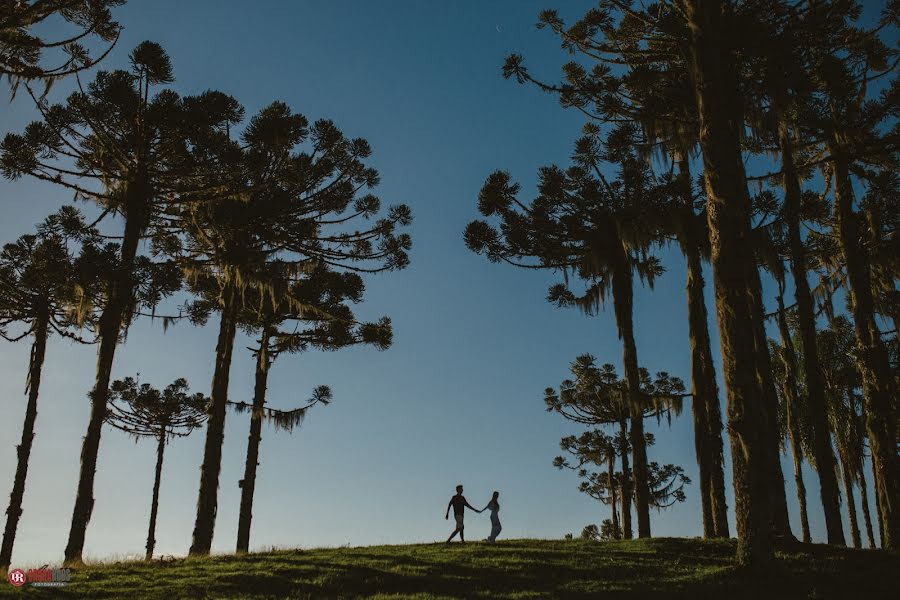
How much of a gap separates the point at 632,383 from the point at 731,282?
8132mm

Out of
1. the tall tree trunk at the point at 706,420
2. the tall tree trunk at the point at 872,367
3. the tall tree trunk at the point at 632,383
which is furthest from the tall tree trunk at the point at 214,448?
the tall tree trunk at the point at 872,367

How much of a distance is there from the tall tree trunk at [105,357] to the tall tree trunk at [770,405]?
14.5 meters

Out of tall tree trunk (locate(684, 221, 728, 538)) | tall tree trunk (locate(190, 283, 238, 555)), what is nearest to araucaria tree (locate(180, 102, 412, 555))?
tall tree trunk (locate(190, 283, 238, 555))

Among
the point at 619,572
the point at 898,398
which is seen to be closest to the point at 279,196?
the point at 619,572

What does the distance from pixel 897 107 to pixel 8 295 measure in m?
26.7

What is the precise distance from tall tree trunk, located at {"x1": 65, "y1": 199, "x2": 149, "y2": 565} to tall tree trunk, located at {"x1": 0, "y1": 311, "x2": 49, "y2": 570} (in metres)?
7.09

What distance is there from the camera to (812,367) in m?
15.8

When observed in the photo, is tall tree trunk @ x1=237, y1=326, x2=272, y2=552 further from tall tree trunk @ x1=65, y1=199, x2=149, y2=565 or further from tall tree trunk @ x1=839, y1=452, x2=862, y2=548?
tall tree trunk @ x1=839, y1=452, x2=862, y2=548

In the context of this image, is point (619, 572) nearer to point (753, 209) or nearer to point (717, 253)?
point (717, 253)

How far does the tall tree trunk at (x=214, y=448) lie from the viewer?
17578 millimetres

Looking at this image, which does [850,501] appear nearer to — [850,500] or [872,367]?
[850,500]

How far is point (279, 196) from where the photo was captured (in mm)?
19344

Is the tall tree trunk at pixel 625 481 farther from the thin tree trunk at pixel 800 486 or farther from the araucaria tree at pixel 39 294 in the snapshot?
the araucaria tree at pixel 39 294

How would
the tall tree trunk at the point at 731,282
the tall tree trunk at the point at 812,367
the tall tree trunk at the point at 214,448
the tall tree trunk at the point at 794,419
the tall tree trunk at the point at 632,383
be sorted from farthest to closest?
the tall tree trunk at the point at 794,419, the tall tree trunk at the point at 632,383, the tall tree trunk at the point at 214,448, the tall tree trunk at the point at 812,367, the tall tree trunk at the point at 731,282
